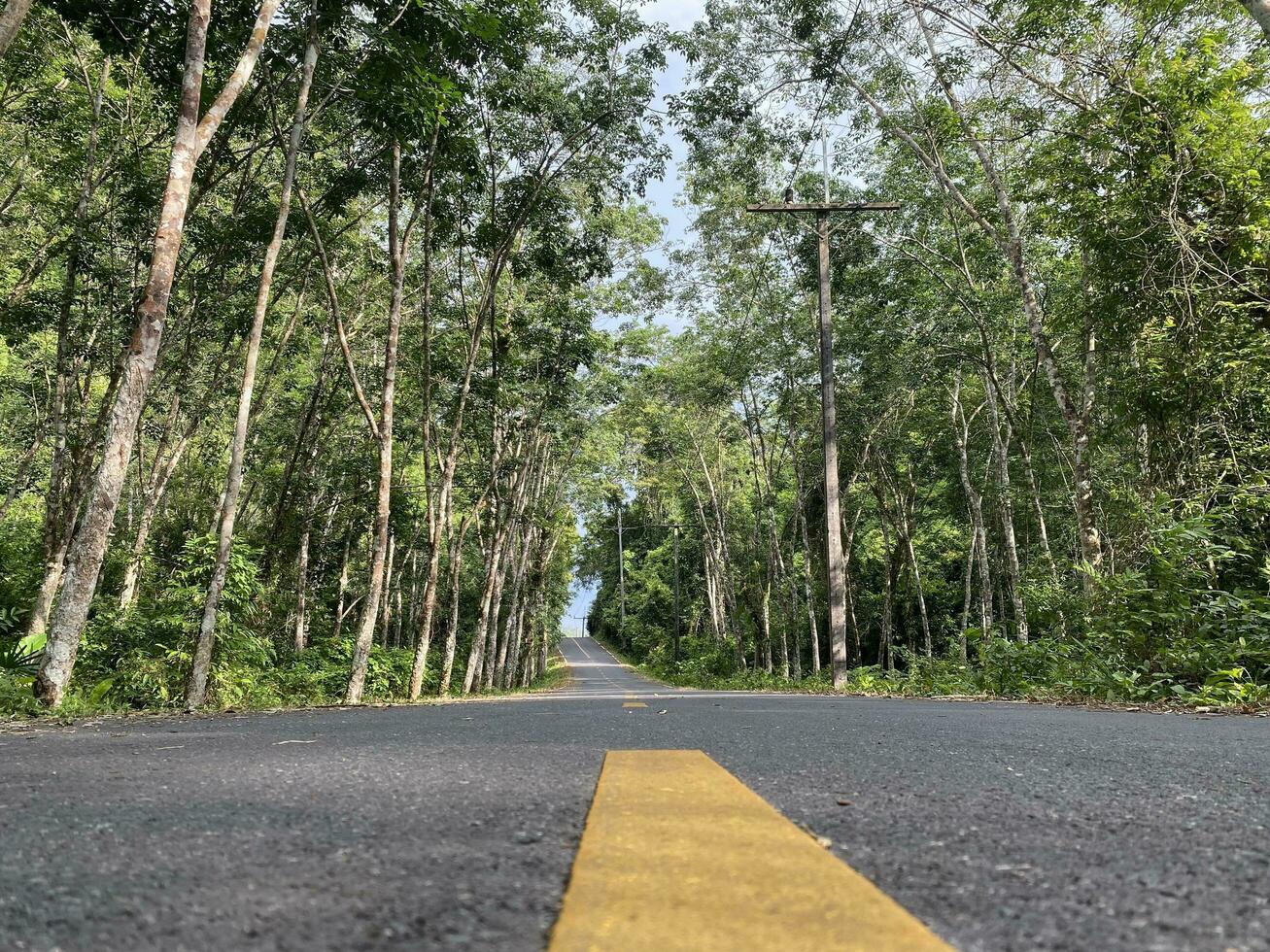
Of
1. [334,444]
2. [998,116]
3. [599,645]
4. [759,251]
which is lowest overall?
[599,645]

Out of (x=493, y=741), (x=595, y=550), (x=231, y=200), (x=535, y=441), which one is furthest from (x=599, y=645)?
(x=493, y=741)

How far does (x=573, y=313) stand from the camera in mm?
16984

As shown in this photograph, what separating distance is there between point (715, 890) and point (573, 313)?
16.6 metres

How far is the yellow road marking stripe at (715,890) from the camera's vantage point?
0.93 m

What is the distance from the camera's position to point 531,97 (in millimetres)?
12492

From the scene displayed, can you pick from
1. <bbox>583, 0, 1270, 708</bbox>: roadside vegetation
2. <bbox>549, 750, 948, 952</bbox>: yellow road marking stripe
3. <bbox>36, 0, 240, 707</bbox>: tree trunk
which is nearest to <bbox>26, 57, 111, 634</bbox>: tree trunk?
<bbox>36, 0, 240, 707</bbox>: tree trunk

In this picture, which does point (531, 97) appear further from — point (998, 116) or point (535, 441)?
point (535, 441)

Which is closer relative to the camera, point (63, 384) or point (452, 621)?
point (63, 384)

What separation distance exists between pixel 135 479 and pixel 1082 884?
24.5 m

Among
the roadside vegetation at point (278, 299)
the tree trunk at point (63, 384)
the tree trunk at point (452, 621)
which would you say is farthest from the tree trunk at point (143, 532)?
the tree trunk at point (452, 621)

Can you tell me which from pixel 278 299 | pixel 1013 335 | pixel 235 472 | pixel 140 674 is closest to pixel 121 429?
pixel 235 472

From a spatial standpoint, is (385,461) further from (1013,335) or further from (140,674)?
(1013,335)

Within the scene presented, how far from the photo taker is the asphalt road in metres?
1.04

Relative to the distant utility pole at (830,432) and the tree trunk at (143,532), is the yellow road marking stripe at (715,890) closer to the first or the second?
the distant utility pole at (830,432)
